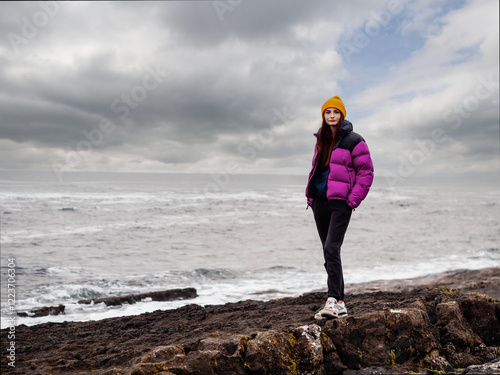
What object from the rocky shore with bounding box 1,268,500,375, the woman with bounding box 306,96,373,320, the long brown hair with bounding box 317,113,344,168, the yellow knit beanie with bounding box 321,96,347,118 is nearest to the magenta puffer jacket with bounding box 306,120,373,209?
the woman with bounding box 306,96,373,320

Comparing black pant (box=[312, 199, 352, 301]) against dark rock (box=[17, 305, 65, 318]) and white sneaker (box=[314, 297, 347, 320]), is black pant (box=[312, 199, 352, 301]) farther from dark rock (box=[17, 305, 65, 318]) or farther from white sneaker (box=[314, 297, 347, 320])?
dark rock (box=[17, 305, 65, 318])

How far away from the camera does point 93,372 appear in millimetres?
3311

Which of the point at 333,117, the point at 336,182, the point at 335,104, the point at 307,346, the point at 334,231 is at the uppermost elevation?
the point at 335,104

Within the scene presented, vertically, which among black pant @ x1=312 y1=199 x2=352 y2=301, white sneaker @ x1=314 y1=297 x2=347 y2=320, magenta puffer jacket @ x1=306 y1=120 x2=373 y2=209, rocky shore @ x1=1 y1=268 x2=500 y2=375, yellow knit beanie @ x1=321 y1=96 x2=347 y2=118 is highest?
yellow knit beanie @ x1=321 y1=96 x2=347 y2=118

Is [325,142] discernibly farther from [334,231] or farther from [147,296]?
[147,296]

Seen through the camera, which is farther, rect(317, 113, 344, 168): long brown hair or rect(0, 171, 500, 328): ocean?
rect(0, 171, 500, 328): ocean

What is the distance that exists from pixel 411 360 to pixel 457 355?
1.73 feet

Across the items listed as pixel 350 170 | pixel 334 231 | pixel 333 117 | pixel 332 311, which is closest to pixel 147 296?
pixel 332 311

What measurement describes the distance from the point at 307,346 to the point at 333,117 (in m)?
2.48

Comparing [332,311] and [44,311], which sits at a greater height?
[332,311]

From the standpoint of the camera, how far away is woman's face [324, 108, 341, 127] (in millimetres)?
4117

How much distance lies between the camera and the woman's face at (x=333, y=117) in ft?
13.5

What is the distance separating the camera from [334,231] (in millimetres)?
4051

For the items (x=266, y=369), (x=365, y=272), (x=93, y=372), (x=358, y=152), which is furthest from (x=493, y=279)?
(x=93, y=372)
